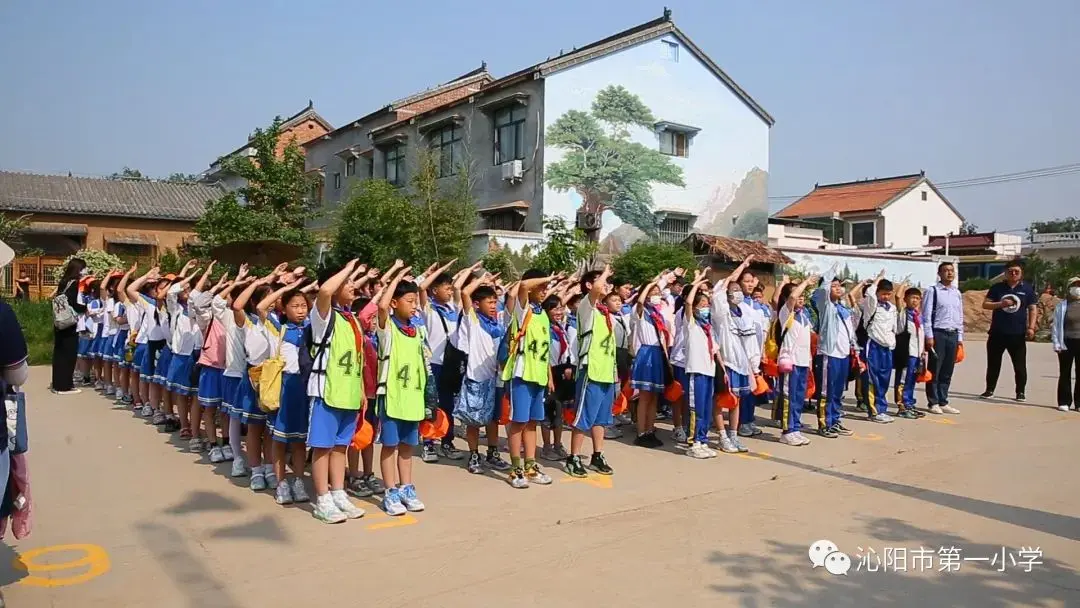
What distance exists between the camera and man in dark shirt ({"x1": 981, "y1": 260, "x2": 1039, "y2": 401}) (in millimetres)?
10836

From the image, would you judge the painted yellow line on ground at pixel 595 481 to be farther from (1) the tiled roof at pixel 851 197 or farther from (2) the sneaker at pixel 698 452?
(1) the tiled roof at pixel 851 197

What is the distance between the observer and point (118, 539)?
5156 millimetres

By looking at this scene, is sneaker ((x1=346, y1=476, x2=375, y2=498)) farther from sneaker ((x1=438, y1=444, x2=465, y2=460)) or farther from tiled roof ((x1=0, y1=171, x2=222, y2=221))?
tiled roof ((x1=0, y1=171, x2=222, y2=221))

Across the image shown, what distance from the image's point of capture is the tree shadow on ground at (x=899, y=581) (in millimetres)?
4230

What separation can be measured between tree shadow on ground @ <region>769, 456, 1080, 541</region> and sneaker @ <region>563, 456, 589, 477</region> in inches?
84.0

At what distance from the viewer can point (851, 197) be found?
43.8m

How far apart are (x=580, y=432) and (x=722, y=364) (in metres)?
1.68

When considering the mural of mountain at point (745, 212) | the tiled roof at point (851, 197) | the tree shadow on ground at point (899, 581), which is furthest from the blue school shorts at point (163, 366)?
the tiled roof at point (851, 197)

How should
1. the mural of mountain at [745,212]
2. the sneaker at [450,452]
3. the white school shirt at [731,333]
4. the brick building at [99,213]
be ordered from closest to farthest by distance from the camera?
1. the sneaker at [450,452]
2. the white school shirt at [731,333]
3. the mural of mountain at [745,212]
4. the brick building at [99,213]

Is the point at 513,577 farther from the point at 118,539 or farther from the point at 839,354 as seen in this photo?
the point at 839,354

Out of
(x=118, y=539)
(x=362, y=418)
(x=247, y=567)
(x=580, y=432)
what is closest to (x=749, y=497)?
(x=580, y=432)

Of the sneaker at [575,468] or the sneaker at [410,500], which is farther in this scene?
the sneaker at [575,468]

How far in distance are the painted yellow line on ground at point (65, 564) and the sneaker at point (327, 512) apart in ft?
4.25

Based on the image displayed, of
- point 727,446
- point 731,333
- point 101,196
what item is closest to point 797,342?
point 731,333
